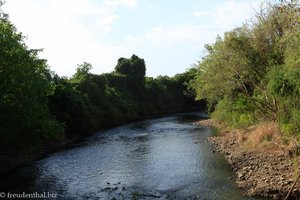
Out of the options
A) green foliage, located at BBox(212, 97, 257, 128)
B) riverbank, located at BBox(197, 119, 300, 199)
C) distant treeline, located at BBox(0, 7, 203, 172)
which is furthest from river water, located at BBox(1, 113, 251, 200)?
green foliage, located at BBox(212, 97, 257, 128)

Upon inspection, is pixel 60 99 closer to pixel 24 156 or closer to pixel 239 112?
pixel 24 156

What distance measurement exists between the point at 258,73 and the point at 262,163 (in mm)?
10818

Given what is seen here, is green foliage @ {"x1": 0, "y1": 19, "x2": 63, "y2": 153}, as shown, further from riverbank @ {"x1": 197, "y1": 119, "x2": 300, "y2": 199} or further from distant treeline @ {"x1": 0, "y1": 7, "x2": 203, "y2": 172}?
riverbank @ {"x1": 197, "y1": 119, "x2": 300, "y2": 199}

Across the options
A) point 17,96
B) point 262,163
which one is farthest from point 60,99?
point 262,163

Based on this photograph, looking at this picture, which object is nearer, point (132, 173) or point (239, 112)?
point (132, 173)

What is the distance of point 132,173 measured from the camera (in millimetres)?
23688

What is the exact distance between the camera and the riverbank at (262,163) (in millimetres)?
17719

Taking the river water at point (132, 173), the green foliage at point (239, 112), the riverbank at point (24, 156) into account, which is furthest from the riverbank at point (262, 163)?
the riverbank at point (24, 156)

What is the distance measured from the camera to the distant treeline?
2392 cm

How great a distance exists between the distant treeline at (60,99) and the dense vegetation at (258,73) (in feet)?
36.7

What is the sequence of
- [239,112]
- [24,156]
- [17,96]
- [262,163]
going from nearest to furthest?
1. [262,163]
2. [17,96]
3. [24,156]
4. [239,112]

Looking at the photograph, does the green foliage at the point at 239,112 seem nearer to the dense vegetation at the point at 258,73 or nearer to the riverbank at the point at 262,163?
the dense vegetation at the point at 258,73

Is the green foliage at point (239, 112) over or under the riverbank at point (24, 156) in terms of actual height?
over

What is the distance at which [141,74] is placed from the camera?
287 ft
